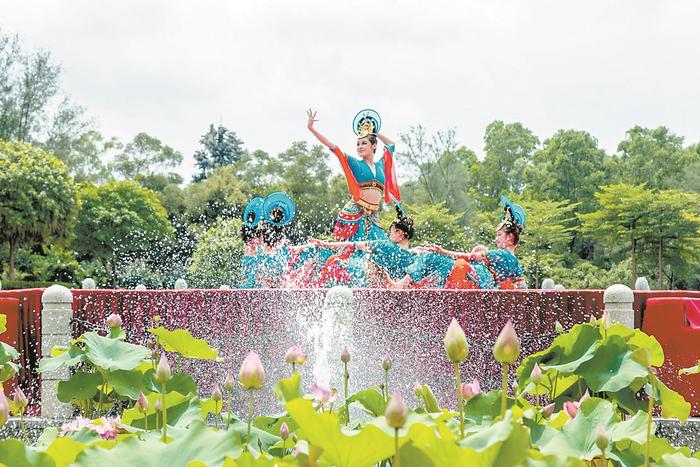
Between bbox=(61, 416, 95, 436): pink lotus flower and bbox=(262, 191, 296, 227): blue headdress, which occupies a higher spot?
bbox=(262, 191, 296, 227): blue headdress

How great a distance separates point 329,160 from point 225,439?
39940 millimetres

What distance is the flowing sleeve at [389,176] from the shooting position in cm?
1098

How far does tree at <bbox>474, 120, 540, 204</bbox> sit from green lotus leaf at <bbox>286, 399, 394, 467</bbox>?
148 feet

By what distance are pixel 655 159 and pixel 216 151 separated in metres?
32.4

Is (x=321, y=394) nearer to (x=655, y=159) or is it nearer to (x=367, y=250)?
(x=367, y=250)

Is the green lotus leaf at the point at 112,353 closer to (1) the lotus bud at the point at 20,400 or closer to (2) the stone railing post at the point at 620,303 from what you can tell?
(1) the lotus bud at the point at 20,400

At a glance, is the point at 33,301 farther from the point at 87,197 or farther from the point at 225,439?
the point at 87,197

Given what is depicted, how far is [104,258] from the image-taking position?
35.2 metres

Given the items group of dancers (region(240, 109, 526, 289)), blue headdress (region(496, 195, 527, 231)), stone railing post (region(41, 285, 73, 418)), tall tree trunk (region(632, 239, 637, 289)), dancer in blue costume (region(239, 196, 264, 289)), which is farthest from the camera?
tall tree trunk (region(632, 239, 637, 289))

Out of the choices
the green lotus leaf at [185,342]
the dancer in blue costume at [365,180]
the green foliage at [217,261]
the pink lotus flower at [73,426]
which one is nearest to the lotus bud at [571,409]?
the pink lotus flower at [73,426]

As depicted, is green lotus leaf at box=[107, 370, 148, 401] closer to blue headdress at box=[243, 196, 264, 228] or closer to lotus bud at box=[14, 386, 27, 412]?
lotus bud at box=[14, 386, 27, 412]

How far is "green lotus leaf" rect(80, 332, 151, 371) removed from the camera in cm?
284

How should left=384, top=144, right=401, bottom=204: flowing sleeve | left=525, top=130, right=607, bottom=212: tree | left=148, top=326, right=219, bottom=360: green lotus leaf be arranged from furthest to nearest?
left=525, top=130, right=607, bottom=212: tree, left=384, top=144, right=401, bottom=204: flowing sleeve, left=148, top=326, right=219, bottom=360: green lotus leaf

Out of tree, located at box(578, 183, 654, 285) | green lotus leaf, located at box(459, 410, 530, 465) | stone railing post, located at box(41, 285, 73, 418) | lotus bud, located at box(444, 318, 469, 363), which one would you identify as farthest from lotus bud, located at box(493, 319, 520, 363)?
tree, located at box(578, 183, 654, 285)
